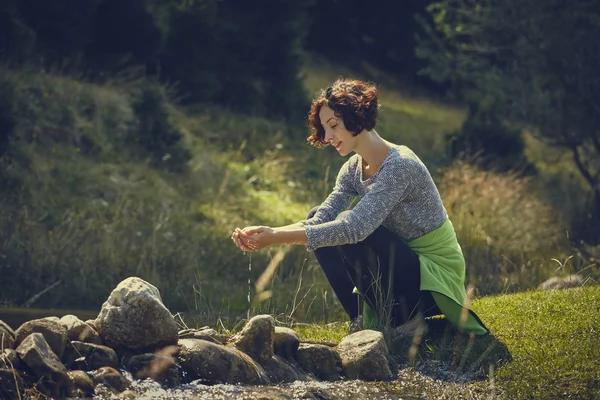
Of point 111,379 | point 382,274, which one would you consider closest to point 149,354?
point 111,379

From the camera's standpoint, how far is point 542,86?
1579cm

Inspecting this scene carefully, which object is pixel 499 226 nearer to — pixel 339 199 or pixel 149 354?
pixel 339 199

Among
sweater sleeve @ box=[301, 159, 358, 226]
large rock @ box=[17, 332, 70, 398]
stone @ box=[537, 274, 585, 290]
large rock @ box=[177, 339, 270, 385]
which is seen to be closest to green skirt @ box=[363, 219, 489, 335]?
sweater sleeve @ box=[301, 159, 358, 226]

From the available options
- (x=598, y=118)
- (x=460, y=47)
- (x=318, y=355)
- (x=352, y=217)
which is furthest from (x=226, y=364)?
(x=460, y=47)

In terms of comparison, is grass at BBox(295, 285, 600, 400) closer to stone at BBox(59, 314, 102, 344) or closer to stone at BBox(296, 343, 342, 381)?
stone at BBox(296, 343, 342, 381)

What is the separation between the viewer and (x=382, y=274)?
19.7ft

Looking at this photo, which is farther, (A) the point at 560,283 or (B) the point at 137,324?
(A) the point at 560,283

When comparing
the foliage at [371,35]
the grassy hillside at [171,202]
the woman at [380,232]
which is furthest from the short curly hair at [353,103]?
the foliage at [371,35]

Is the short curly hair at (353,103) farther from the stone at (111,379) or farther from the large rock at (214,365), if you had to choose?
the stone at (111,379)

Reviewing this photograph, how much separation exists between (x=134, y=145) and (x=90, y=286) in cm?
387

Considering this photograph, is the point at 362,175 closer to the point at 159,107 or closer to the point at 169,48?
the point at 159,107

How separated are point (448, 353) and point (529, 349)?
16.7 inches

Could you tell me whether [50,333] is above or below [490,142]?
above

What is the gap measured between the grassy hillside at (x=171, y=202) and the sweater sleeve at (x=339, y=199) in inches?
95.8
